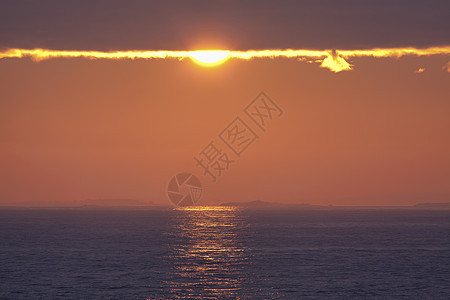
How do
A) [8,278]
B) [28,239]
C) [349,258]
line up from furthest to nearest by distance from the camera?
[28,239]
[349,258]
[8,278]

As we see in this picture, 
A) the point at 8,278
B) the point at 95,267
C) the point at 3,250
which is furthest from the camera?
the point at 3,250

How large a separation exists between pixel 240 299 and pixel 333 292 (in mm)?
11592

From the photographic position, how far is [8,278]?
83125 millimetres

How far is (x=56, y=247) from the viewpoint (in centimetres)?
13088

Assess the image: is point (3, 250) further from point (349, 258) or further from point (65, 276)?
point (349, 258)

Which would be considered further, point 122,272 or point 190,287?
point 122,272

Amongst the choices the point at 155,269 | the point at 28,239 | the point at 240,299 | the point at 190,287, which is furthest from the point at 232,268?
the point at 28,239

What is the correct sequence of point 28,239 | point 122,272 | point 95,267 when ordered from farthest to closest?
point 28,239 < point 95,267 < point 122,272

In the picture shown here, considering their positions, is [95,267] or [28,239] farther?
[28,239]

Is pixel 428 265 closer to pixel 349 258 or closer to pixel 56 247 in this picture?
pixel 349 258

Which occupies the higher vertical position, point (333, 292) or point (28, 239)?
point (28, 239)

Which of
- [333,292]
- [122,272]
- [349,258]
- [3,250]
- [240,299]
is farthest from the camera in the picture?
[3,250]

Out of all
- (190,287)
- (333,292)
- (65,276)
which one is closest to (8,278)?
(65,276)

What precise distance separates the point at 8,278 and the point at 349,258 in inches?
2157
